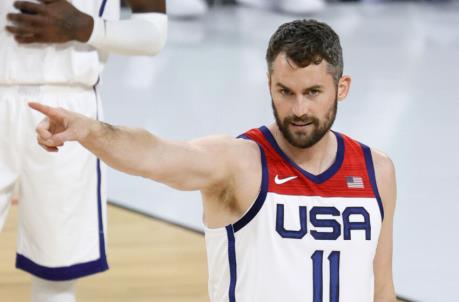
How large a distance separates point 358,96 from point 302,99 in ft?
23.0

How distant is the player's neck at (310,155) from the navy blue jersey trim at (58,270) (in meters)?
Answer: 1.27

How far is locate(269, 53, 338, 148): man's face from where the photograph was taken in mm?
2760

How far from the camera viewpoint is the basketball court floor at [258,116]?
17.8 feet

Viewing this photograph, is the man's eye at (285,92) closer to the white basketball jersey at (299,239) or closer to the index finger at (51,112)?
the white basketball jersey at (299,239)

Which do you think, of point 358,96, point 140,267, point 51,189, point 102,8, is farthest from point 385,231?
point 358,96

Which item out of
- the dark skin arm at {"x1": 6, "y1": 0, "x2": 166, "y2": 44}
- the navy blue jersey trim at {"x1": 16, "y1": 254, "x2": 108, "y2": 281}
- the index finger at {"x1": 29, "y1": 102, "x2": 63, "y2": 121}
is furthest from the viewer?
the navy blue jersey trim at {"x1": 16, "y1": 254, "x2": 108, "y2": 281}

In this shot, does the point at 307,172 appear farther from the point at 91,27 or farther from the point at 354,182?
the point at 91,27

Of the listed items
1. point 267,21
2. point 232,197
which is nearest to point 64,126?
point 232,197

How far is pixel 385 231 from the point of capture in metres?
2.98

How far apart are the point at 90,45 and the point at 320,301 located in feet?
→ 4.86

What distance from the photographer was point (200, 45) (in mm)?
12602

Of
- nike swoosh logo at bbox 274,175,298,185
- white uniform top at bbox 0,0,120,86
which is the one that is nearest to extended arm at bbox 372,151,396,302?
nike swoosh logo at bbox 274,175,298,185

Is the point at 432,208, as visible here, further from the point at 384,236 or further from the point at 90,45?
the point at 384,236

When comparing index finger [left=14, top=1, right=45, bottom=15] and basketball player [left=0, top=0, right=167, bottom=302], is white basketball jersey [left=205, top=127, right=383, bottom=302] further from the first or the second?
index finger [left=14, top=1, right=45, bottom=15]
